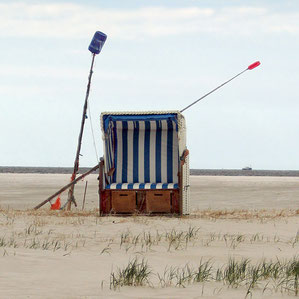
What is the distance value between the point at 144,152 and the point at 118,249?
5.49 meters

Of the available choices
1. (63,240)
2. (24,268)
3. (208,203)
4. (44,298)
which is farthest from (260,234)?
(208,203)

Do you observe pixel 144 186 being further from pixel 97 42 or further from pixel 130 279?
pixel 130 279

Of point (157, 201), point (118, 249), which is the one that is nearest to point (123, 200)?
point (157, 201)

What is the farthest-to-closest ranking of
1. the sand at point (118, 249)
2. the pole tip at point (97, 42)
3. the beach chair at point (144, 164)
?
the pole tip at point (97, 42) < the beach chair at point (144, 164) < the sand at point (118, 249)

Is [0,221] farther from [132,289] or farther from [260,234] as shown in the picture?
[132,289]

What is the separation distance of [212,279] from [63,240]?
3462 millimetres

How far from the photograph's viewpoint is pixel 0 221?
1161cm

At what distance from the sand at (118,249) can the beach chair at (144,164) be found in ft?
1.94

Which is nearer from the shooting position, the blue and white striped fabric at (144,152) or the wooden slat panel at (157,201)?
the wooden slat panel at (157,201)

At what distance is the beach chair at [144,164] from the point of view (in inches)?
513

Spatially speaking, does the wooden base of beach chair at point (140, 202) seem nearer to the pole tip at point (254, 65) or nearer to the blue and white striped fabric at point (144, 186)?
the blue and white striped fabric at point (144, 186)

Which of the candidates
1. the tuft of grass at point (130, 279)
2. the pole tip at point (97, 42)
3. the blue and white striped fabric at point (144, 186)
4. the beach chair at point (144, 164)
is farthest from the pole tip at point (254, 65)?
the tuft of grass at point (130, 279)

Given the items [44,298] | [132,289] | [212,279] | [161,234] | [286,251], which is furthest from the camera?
[161,234]

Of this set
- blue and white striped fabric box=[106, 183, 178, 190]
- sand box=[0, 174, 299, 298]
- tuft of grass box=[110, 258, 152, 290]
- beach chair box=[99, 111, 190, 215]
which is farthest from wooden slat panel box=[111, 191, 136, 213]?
tuft of grass box=[110, 258, 152, 290]
